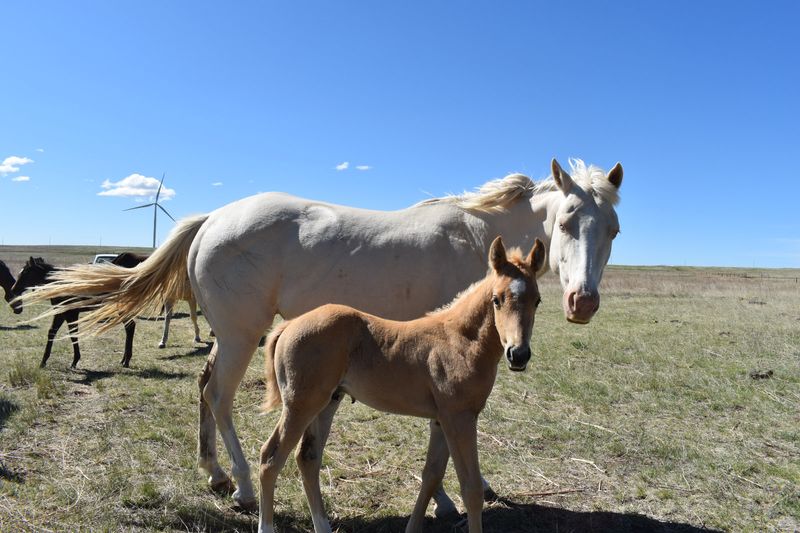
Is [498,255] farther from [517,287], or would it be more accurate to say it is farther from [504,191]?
[504,191]

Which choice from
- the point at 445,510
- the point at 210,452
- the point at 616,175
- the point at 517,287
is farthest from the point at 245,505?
the point at 616,175

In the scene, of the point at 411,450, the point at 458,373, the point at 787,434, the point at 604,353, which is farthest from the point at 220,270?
the point at 604,353

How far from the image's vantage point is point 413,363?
2.92 m

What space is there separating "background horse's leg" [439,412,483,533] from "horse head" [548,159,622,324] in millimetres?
927

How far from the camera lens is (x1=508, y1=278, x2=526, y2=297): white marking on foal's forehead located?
271 cm

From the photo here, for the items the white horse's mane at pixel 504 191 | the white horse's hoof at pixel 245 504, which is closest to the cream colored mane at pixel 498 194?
the white horse's mane at pixel 504 191

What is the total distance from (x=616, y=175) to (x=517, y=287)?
1.49 m

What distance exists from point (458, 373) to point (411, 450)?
2.26 meters

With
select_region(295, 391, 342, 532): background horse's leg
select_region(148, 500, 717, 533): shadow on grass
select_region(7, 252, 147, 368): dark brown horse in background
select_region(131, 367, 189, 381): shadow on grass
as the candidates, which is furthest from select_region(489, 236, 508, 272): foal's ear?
select_region(7, 252, 147, 368): dark brown horse in background

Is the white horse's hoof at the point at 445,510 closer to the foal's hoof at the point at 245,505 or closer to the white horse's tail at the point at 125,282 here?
the foal's hoof at the point at 245,505

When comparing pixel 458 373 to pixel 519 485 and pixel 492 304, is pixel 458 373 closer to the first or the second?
pixel 492 304

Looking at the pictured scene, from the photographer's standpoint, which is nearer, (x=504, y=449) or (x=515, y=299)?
(x=515, y=299)

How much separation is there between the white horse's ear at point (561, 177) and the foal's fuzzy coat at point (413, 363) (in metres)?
0.79

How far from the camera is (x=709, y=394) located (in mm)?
6527
